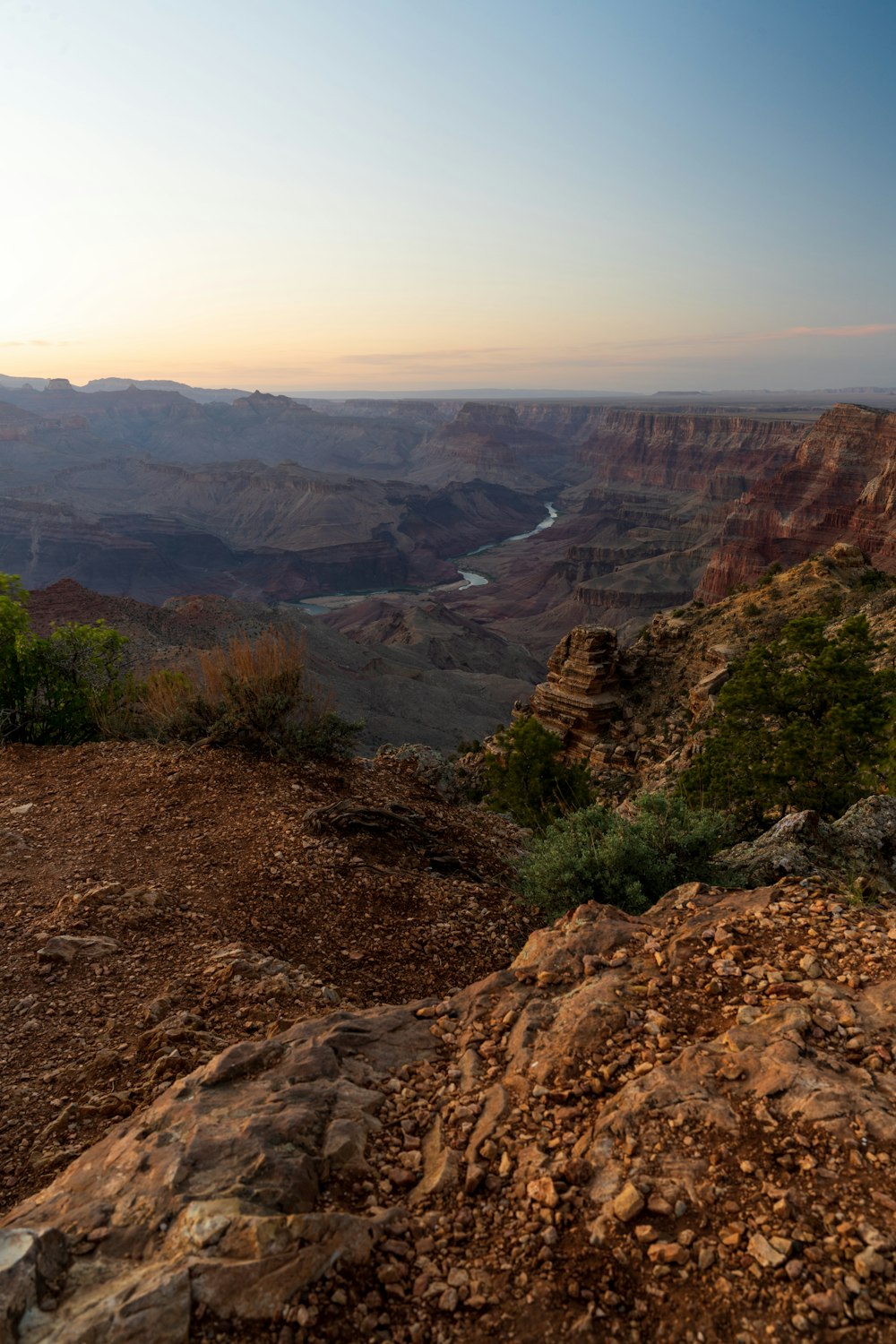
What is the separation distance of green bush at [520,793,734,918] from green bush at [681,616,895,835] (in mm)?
4138

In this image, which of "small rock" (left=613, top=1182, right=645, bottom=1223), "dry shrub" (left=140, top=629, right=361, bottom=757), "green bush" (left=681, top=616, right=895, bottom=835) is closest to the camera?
"small rock" (left=613, top=1182, right=645, bottom=1223)

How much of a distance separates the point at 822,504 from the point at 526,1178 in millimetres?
94380

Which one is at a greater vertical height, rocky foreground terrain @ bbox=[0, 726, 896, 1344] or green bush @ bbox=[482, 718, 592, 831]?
rocky foreground terrain @ bbox=[0, 726, 896, 1344]

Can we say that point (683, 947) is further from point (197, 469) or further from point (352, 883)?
point (197, 469)

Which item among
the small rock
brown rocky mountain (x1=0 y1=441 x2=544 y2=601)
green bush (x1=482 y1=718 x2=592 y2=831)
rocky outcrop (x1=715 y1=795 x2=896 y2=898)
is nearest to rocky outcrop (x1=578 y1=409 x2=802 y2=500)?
brown rocky mountain (x1=0 y1=441 x2=544 y2=601)

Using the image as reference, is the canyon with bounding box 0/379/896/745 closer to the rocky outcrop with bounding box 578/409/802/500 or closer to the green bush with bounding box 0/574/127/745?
the rocky outcrop with bounding box 578/409/802/500

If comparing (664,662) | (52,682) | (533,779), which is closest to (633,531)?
(664,662)

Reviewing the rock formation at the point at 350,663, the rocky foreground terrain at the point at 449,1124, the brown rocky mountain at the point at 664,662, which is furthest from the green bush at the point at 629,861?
the rock formation at the point at 350,663

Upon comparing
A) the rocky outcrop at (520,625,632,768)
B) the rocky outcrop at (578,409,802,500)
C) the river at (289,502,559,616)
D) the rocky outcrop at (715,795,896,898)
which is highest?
the rocky outcrop at (578,409,802,500)

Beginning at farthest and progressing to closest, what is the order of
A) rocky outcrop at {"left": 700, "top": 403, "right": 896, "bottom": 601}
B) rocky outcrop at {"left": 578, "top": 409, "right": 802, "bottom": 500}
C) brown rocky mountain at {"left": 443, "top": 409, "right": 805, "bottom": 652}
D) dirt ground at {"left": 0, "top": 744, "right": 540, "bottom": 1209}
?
rocky outcrop at {"left": 578, "top": 409, "right": 802, "bottom": 500}
brown rocky mountain at {"left": 443, "top": 409, "right": 805, "bottom": 652}
rocky outcrop at {"left": 700, "top": 403, "right": 896, "bottom": 601}
dirt ground at {"left": 0, "top": 744, "right": 540, "bottom": 1209}

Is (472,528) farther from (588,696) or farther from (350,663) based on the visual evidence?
(588,696)

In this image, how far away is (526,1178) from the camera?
3010mm

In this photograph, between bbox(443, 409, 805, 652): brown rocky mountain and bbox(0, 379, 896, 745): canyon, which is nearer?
bbox(0, 379, 896, 745): canyon

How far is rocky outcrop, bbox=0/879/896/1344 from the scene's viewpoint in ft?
8.16
